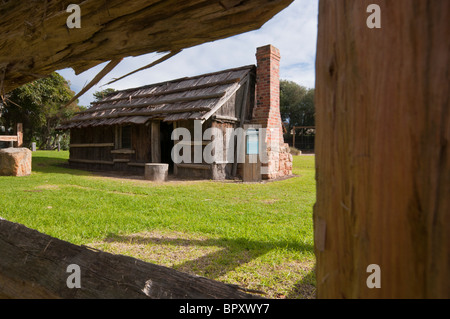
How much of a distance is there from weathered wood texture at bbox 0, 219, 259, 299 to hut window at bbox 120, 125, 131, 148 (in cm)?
1312

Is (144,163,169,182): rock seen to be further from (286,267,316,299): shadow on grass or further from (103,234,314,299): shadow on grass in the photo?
(286,267,316,299): shadow on grass

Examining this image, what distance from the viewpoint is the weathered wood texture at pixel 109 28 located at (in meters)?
1.15

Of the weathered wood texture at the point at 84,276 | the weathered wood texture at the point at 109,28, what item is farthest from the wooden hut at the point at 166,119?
the weathered wood texture at the point at 84,276

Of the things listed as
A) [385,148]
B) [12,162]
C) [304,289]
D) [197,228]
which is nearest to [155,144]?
[12,162]

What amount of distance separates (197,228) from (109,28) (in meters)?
3.72

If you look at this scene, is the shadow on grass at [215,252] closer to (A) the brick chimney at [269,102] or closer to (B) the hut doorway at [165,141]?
(A) the brick chimney at [269,102]

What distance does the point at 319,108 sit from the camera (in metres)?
0.81

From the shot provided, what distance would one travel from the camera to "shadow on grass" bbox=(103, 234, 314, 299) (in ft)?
10.2

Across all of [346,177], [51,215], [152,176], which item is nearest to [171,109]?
[152,176]

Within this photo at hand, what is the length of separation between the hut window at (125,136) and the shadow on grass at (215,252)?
1068 cm

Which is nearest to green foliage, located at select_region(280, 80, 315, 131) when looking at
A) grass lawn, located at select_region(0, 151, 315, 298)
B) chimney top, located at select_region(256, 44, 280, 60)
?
chimney top, located at select_region(256, 44, 280, 60)

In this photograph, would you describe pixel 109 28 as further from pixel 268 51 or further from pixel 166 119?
pixel 268 51
